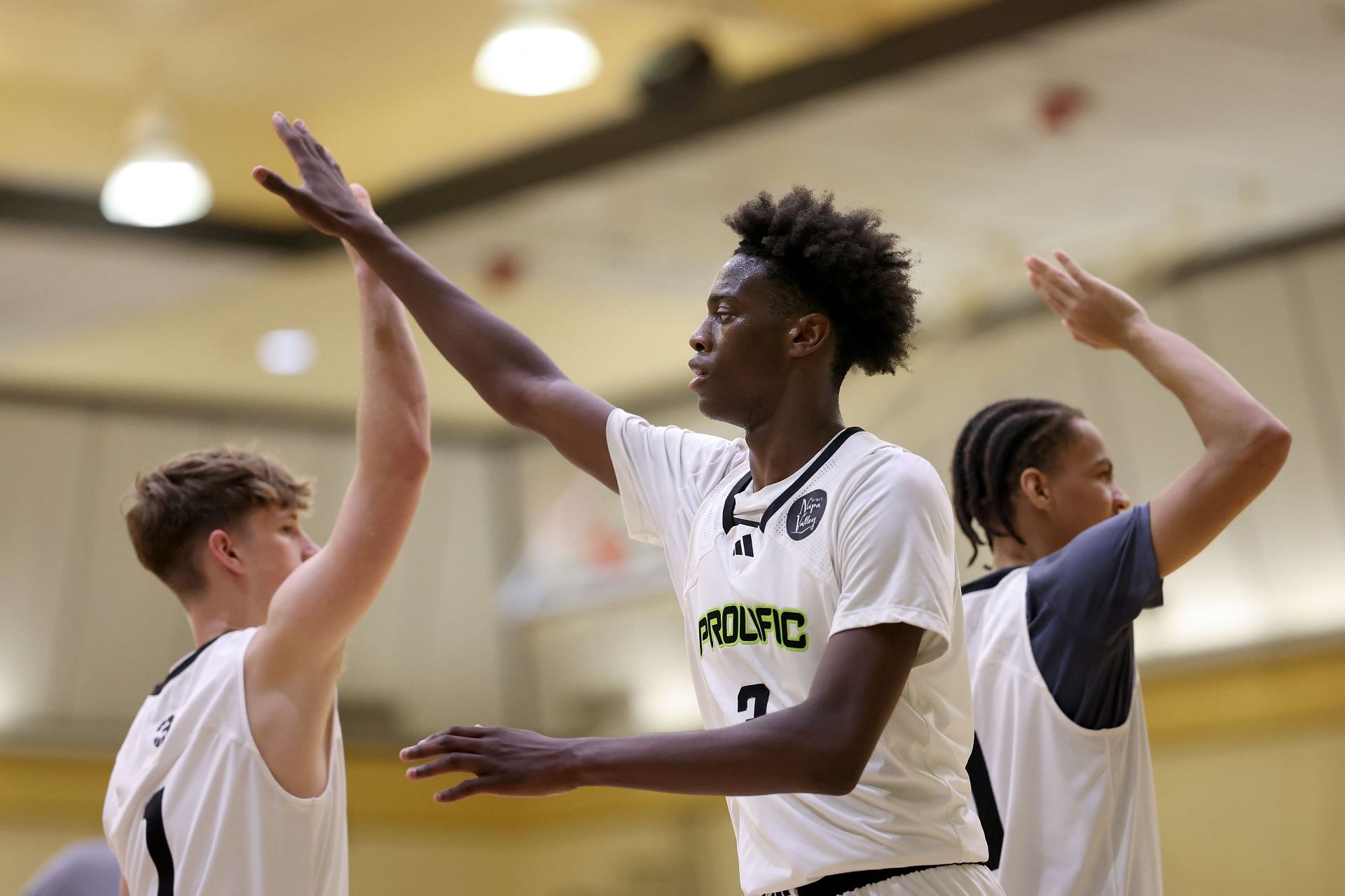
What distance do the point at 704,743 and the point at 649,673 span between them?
9601 millimetres

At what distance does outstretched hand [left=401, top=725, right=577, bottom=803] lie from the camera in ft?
7.31

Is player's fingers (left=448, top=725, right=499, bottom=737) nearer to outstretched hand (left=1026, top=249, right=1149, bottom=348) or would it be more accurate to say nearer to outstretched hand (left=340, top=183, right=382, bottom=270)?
outstretched hand (left=340, top=183, right=382, bottom=270)

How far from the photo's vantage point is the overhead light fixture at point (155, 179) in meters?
8.05

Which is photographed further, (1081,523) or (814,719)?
(1081,523)

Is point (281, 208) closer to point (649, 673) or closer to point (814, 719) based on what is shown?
point (649, 673)

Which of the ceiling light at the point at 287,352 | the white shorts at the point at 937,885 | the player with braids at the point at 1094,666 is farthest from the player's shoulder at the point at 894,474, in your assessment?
the ceiling light at the point at 287,352

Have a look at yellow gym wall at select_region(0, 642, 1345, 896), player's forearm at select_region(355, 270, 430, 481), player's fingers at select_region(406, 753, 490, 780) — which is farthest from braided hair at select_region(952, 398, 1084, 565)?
yellow gym wall at select_region(0, 642, 1345, 896)

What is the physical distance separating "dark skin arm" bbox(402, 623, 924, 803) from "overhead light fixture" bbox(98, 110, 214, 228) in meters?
6.35

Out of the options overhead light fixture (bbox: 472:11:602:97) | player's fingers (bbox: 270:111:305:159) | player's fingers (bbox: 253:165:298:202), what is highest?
overhead light fixture (bbox: 472:11:602:97)

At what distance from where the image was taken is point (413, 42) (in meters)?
8.55

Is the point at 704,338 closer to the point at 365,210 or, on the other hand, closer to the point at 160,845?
the point at 365,210

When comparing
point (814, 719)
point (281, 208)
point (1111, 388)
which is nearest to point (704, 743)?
point (814, 719)

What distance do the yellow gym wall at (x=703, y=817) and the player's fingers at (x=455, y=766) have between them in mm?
6979

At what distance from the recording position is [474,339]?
3.15 meters
